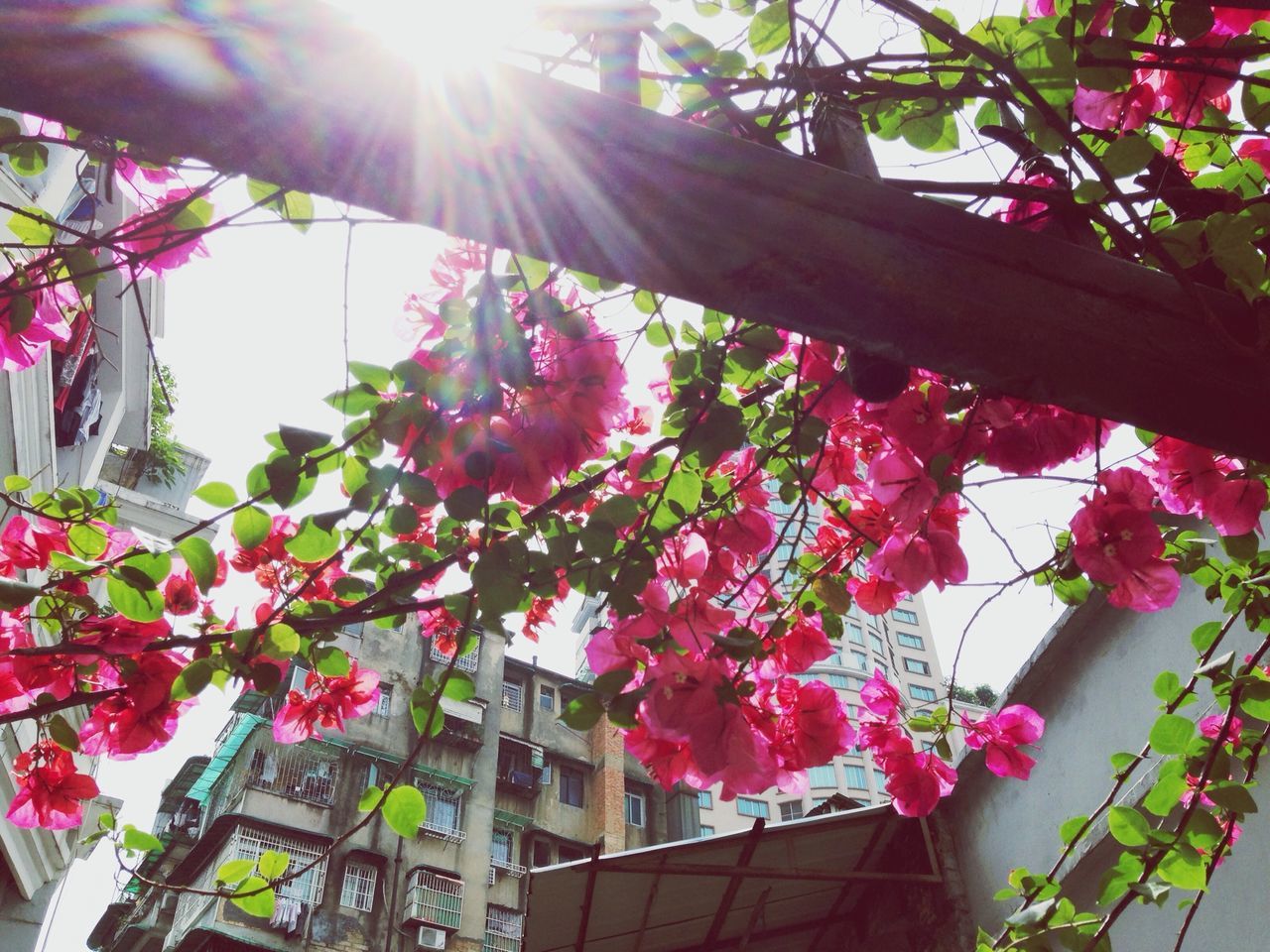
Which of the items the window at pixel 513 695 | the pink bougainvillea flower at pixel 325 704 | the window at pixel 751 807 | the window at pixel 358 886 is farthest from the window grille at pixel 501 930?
the window at pixel 751 807

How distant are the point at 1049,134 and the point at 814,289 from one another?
509 mm

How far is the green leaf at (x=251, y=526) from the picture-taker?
1.10 metres

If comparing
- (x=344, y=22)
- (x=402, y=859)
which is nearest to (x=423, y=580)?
(x=344, y=22)

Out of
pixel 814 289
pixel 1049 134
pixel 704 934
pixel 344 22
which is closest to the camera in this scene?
pixel 344 22

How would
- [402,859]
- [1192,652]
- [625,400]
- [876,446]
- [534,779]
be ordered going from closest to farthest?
[625,400]
[876,446]
[1192,652]
[402,859]
[534,779]

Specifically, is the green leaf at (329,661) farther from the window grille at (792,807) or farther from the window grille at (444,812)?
the window grille at (792,807)

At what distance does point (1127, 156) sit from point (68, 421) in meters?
5.88

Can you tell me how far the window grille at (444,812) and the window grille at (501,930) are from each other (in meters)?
1.32

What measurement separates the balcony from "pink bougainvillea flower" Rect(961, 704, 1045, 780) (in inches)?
576

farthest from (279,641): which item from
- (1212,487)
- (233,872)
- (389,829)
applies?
(389,829)

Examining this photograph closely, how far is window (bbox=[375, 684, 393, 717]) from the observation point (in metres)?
15.2

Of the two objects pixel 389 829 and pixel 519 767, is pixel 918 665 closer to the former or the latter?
pixel 519 767

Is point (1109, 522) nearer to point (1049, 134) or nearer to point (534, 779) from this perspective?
point (1049, 134)

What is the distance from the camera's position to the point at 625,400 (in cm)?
119
